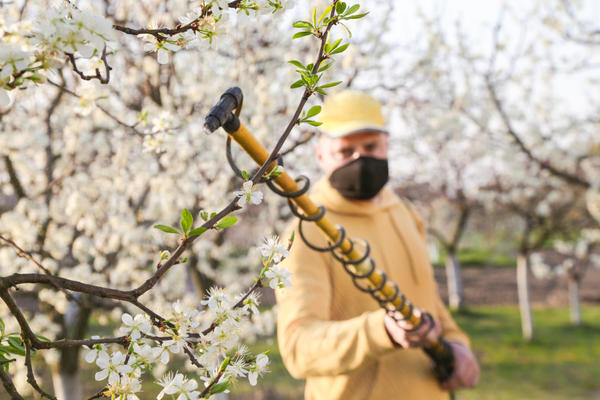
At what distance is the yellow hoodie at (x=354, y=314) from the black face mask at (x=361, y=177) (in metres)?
0.08

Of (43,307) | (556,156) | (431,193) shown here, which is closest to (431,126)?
(556,156)

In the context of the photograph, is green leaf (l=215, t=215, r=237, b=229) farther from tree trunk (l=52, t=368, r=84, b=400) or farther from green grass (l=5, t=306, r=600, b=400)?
green grass (l=5, t=306, r=600, b=400)

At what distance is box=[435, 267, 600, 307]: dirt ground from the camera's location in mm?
15099

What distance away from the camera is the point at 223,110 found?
1086 millimetres

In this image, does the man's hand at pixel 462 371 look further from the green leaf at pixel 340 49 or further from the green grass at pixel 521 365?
the green grass at pixel 521 365

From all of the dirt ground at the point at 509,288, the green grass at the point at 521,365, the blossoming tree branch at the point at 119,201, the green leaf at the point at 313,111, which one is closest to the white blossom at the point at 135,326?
the blossoming tree branch at the point at 119,201

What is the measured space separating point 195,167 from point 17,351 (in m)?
3.50

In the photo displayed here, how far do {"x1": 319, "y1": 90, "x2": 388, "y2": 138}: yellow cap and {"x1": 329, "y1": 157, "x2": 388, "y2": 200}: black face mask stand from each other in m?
0.15

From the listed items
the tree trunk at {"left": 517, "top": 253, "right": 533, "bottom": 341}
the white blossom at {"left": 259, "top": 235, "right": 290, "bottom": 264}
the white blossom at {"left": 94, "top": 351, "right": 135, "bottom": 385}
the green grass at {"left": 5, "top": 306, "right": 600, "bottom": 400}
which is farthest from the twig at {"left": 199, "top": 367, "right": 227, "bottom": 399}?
the tree trunk at {"left": 517, "top": 253, "right": 533, "bottom": 341}

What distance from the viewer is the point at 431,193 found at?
1745cm

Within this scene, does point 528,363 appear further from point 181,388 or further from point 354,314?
point 181,388

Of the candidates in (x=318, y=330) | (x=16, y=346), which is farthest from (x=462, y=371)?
(x=16, y=346)

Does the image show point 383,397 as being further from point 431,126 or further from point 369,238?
point 431,126

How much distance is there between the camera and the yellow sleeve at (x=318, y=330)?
197 centimetres
